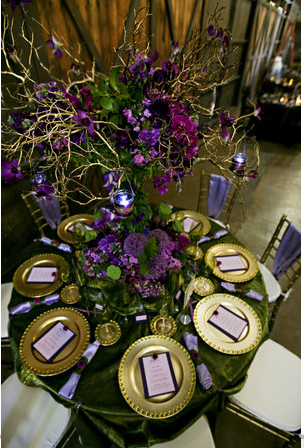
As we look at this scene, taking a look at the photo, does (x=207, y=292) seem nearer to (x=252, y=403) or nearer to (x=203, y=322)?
(x=203, y=322)

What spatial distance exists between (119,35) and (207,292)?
9.40 feet

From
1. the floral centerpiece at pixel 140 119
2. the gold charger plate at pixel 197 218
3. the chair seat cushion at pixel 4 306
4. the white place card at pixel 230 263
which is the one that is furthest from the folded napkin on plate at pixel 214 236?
the chair seat cushion at pixel 4 306

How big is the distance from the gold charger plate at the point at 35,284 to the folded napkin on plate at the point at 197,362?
774mm

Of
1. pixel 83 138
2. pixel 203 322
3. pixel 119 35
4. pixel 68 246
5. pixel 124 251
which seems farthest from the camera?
pixel 119 35

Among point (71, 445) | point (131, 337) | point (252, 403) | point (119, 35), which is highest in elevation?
point (119, 35)

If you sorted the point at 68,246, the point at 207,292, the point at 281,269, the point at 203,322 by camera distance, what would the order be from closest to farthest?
the point at 203,322
the point at 207,292
the point at 68,246
the point at 281,269

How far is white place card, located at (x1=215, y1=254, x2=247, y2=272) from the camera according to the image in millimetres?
1584

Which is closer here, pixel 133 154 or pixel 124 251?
pixel 133 154

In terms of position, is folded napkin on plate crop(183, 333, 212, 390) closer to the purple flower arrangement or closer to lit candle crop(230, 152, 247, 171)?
the purple flower arrangement

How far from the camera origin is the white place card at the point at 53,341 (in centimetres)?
118

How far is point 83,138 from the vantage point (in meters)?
0.95

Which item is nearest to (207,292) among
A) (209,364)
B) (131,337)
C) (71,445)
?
(209,364)

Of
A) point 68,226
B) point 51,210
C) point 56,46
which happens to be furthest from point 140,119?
point 51,210

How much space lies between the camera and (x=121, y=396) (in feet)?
3.47
